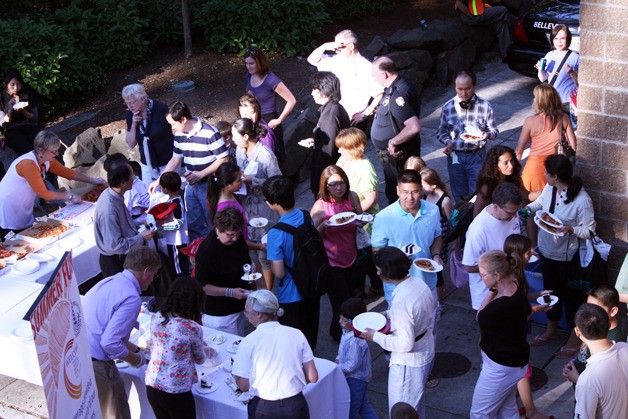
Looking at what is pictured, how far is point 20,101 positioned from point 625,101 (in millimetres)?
7473

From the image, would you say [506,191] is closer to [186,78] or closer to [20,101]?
[20,101]

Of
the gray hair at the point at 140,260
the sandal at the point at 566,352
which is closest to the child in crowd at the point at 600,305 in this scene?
the sandal at the point at 566,352

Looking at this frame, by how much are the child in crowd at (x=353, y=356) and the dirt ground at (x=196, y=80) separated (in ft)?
22.8

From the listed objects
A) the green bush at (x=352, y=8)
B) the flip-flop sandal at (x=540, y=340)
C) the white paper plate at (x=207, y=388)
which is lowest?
the green bush at (x=352, y=8)

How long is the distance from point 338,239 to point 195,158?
6.63 ft

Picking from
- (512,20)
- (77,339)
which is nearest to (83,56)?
(512,20)

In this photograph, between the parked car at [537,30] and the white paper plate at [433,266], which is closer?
the white paper plate at [433,266]

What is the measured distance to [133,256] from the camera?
6.25m

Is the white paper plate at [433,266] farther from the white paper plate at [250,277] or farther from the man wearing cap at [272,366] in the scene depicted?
the man wearing cap at [272,366]

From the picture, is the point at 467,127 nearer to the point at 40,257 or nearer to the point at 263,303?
the point at 263,303

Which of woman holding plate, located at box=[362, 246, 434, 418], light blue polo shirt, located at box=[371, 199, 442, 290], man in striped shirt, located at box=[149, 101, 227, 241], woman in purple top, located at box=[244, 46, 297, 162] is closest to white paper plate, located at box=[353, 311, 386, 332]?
woman holding plate, located at box=[362, 246, 434, 418]

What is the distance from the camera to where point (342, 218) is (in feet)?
24.6

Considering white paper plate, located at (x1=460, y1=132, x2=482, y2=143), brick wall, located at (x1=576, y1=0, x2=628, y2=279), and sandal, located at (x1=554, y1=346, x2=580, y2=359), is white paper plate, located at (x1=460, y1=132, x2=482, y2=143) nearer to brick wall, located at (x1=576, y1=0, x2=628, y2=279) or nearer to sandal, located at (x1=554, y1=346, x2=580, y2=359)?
brick wall, located at (x1=576, y1=0, x2=628, y2=279)

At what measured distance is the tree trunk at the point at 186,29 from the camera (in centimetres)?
1449
